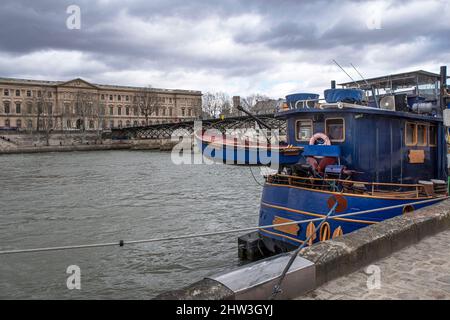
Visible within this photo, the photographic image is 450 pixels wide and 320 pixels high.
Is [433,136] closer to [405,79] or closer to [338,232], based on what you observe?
[338,232]

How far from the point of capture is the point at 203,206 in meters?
19.8

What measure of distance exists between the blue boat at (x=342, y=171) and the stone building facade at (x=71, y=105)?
91085 millimetres

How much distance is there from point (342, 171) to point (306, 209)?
135cm

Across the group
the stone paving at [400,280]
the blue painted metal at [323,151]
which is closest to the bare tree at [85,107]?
the blue painted metal at [323,151]

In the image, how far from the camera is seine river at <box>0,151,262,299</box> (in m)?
10.2

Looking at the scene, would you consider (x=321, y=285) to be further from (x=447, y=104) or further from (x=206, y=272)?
(x=447, y=104)

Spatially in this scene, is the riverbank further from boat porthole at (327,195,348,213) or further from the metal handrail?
boat porthole at (327,195,348,213)

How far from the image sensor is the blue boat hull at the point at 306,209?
915 centimetres

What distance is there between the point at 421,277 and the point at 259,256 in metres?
6.33

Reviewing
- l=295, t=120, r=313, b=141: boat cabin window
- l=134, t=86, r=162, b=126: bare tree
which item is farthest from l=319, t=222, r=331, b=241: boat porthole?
l=134, t=86, r=162, b=126: bare tree

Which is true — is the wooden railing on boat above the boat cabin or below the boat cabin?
below

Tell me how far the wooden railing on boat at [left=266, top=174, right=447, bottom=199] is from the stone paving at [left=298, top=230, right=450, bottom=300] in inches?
118

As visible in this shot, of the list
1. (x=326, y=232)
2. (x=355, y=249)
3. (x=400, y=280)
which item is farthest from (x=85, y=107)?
(x=400, y=280)
